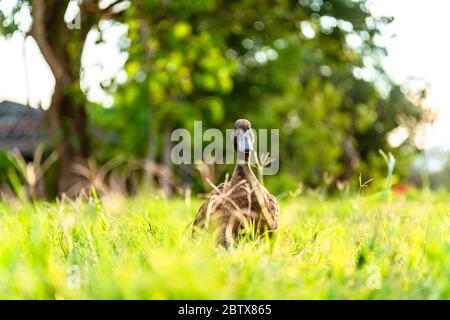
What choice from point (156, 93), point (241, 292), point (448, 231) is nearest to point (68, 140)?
point (156, 93)

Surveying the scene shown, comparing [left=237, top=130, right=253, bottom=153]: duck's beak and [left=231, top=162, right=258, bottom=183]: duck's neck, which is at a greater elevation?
[left=237, top=130, right=253, bottom=153]: duck's beak

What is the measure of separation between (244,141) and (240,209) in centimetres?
28

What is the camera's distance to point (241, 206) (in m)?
2.53

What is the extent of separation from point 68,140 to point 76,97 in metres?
1.33

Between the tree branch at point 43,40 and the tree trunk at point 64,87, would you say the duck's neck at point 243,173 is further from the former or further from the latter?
the tree branch at point 43,40

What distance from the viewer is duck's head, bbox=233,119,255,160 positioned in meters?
2.55

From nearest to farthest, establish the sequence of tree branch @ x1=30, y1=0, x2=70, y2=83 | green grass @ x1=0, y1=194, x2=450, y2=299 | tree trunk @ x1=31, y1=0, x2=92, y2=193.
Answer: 1. green grass @ x1=0, y1=194, x2=450, y2=299
2. tree branch @ x1=30, y1=0, x2=70, y2=83
3. tree trunk @ x1=31, y1=0, x2=92, y2=193

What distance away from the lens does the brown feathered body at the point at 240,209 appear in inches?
97.7

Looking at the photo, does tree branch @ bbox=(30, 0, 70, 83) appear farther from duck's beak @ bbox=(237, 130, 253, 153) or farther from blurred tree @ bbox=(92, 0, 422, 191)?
duck's beak @ bbox=(237, 130, 253, 153)

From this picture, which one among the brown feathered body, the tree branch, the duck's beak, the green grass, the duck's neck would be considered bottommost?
the green grass

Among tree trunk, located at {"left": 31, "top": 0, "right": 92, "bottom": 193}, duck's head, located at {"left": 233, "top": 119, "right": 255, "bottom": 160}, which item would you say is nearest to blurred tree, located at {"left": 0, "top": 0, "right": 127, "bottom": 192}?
tree trunk, located at {"left": 31, "top": 0, "right": 92, "bottom": 193}

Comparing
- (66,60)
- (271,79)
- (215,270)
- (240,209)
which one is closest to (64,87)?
(66,60)

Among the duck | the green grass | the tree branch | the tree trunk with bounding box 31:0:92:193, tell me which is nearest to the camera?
the green grass
